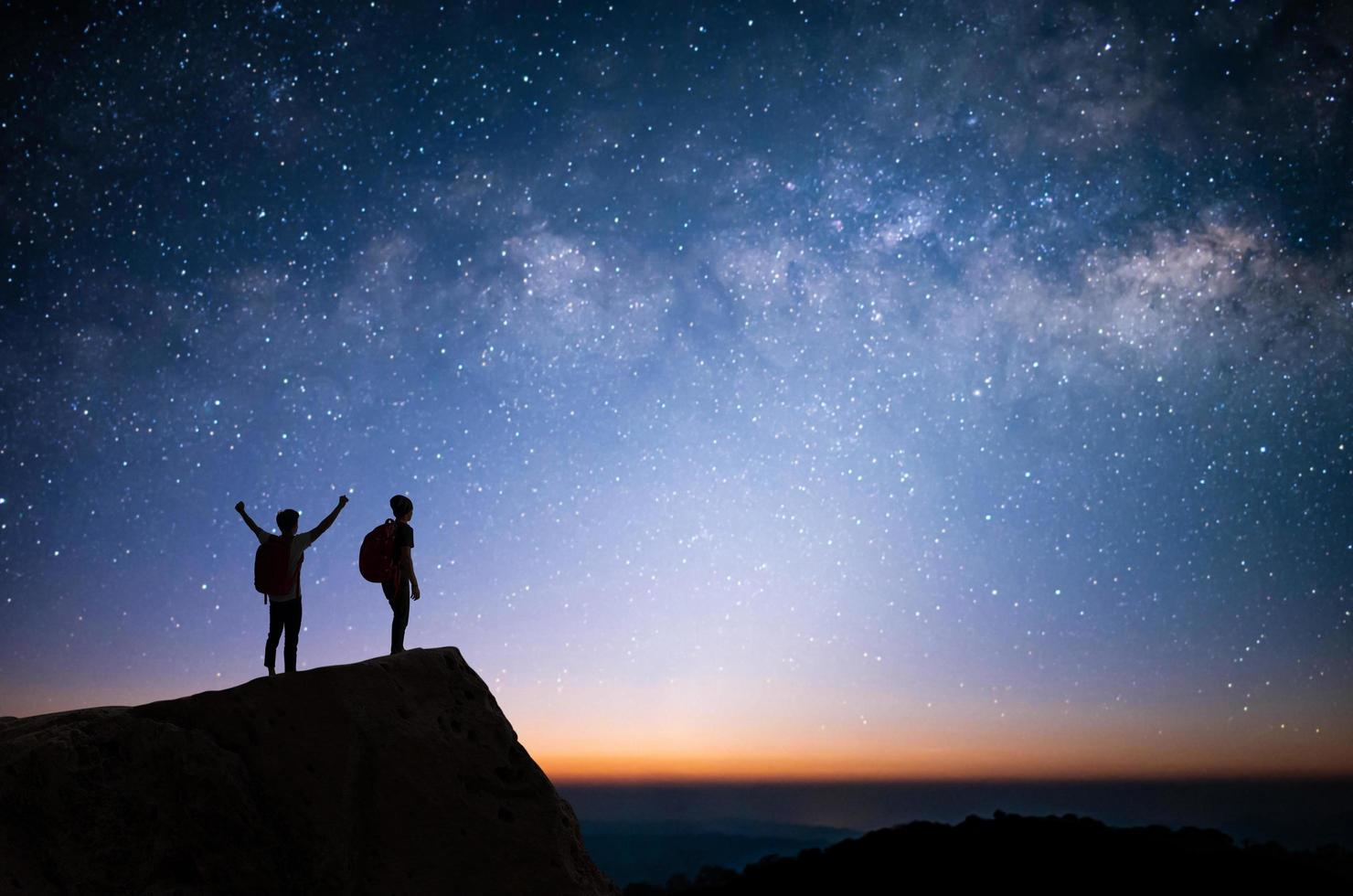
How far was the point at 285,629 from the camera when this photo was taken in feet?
25.8

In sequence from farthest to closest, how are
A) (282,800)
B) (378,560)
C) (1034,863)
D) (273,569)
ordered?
(1034,863) → (378,560) → (273,569) → (282,800)

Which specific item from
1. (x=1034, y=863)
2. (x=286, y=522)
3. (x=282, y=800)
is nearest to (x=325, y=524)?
(x=286, y=522)

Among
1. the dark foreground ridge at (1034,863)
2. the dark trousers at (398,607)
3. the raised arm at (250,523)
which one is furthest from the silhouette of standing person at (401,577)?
the dark foreground ridge at (1034,863)

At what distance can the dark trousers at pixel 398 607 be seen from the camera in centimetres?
829

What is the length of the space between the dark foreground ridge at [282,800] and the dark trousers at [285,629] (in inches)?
33.7

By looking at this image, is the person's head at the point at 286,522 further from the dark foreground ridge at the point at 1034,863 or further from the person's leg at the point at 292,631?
the dark foreground ridge at the point at 1034,863

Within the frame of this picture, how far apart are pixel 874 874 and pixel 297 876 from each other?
938 centimetres

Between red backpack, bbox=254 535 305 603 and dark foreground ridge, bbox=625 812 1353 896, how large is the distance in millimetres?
9244

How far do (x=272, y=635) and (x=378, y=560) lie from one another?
122 centimetres

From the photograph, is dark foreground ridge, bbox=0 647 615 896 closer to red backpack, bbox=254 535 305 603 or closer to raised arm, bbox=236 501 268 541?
red backpack, bbox=254 535 305 603

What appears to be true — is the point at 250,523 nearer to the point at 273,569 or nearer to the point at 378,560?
the point at 273,569

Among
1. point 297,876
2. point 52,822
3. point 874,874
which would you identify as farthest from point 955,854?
point 52,822

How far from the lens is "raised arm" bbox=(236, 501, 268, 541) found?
7.71m

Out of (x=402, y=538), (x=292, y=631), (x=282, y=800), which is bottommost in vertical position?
(x=282, y=800)
